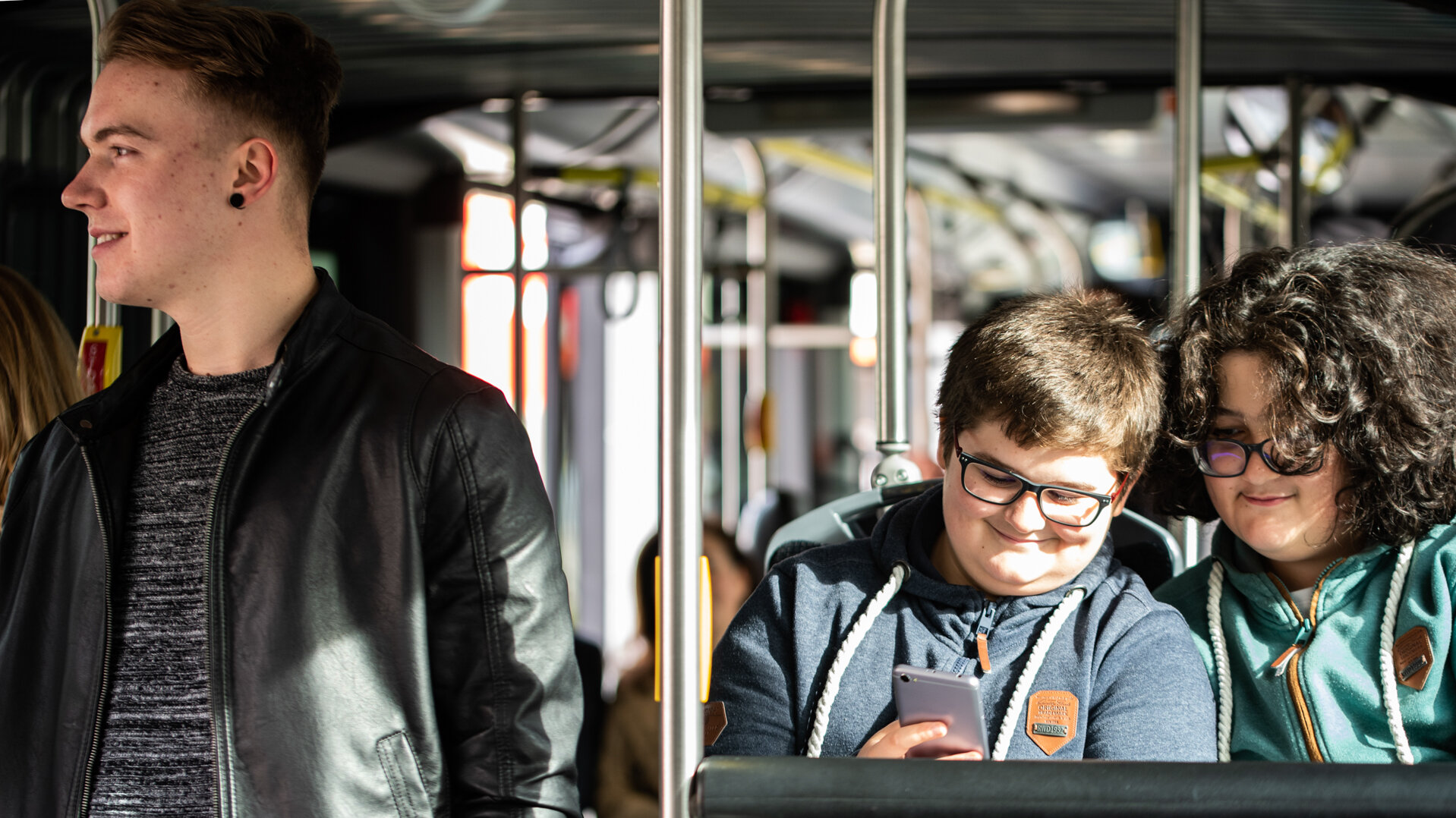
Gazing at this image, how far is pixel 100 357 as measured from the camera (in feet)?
5.39

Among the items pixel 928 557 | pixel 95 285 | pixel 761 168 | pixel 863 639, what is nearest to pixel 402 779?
pixel 863 639

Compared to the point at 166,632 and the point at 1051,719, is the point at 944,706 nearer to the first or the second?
the point at 1051,719

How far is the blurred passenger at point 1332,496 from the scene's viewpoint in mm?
1288

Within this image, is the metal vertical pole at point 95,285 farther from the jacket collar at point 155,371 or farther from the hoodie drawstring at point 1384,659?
the hoodie drawstring at point 1384,659

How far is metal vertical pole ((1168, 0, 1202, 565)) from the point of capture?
179 centimetres

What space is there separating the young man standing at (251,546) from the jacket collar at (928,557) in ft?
1.34

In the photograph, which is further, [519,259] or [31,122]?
[519,259]

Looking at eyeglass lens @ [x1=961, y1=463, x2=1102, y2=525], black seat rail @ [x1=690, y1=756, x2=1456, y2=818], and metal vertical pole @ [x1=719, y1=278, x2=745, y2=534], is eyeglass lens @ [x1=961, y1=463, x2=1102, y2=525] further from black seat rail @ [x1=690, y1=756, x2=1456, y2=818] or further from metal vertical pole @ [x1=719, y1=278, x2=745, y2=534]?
metal vertical pole @ [x1=719, y1=278, x2=745, y2=534]

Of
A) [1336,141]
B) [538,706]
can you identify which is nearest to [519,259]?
[538,706]

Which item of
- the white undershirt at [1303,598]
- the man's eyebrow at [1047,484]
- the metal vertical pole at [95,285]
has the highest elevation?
the metal vertical pole at [95,285]

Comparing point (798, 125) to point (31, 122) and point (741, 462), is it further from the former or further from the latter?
point (741, 462)

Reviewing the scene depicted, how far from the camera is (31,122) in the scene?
2504 mm

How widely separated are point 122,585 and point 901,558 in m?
0.78

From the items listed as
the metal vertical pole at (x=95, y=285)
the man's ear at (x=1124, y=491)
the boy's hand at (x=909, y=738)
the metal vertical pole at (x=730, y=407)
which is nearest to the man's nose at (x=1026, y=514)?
the man's ear at (x=1124, y=491)
